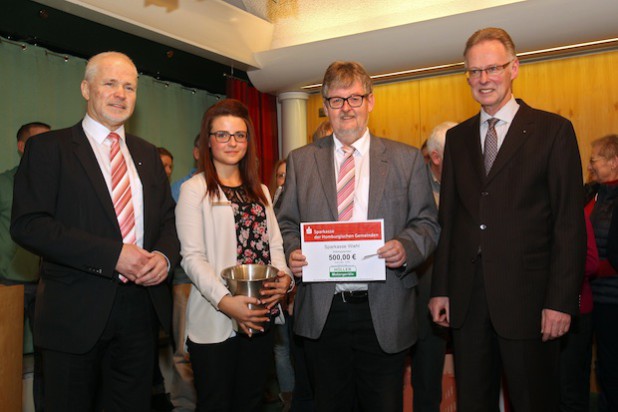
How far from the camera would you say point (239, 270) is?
2.42 metres

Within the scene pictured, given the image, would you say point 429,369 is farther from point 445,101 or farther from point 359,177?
point 445,101

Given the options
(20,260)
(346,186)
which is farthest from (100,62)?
(20,260)

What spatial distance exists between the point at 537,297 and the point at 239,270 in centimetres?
123

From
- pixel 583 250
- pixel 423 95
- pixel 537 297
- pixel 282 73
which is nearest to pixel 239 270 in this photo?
pixel 537 297

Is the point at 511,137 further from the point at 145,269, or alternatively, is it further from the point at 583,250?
the point at 145,269

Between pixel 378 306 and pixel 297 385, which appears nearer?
pixel 378 306

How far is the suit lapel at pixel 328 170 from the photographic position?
2307mm

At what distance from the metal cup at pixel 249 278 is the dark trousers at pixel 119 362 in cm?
35

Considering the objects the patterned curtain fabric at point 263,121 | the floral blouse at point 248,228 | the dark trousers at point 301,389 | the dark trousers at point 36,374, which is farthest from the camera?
the patterned curtain fabric at point 263,121

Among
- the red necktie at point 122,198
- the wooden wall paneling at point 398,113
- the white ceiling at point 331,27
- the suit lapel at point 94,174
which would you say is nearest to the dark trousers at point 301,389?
the red necktie at point 122,198

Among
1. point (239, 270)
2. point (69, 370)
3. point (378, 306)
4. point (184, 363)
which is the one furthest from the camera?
point (184, 363)

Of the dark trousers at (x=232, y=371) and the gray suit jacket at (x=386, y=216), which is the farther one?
the dark trousers at (x=232, y=371)

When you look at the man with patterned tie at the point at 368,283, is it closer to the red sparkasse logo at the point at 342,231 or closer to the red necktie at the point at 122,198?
the red sparkasse logo at the point at 342,231

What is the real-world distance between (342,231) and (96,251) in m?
0.94
